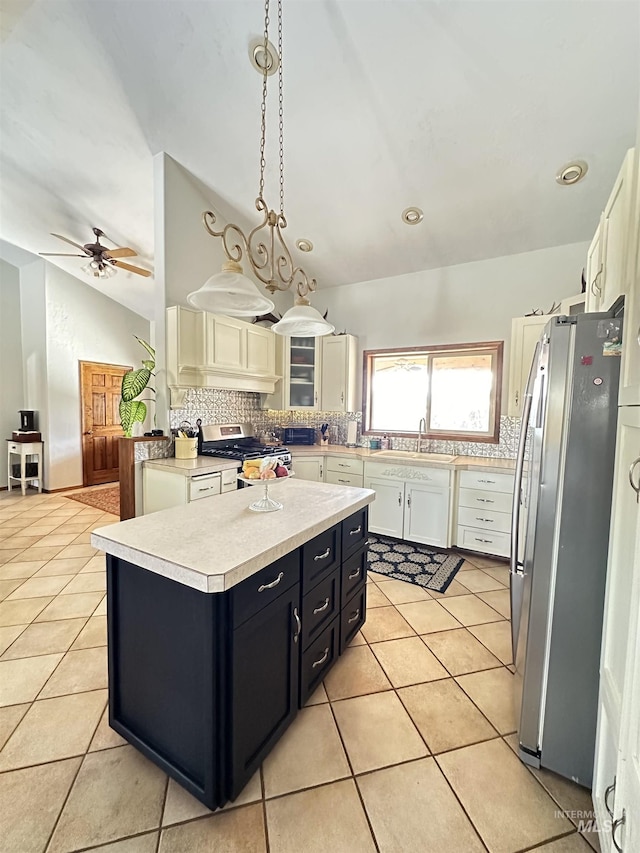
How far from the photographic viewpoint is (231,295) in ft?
6.19

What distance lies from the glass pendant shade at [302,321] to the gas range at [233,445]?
151 cm

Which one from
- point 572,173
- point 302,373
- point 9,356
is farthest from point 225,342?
point 9,356

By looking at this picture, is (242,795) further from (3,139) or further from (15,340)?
(15,340)

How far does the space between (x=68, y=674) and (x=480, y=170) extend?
13.7ft

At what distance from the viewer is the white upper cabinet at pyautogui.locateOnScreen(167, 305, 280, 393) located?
10.7 ft

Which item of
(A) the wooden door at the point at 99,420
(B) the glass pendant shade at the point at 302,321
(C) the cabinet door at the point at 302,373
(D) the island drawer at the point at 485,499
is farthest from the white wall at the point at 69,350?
(D) the island drawer at the point at 485,499

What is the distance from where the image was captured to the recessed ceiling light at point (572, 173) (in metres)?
2.40

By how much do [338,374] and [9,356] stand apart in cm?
517

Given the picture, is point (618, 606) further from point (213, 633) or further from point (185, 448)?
point (185, 448)

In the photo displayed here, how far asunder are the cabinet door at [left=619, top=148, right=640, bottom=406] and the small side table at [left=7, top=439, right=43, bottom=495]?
21.9 ft

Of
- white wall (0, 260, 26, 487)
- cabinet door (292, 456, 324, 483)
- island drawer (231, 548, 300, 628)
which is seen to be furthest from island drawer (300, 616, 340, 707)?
white wall (0, 260, 26, 487)

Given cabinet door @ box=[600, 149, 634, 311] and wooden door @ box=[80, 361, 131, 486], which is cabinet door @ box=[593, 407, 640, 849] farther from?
wooden door @ box=[80, 361, 131, 486]

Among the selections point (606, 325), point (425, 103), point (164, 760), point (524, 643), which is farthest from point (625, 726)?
point (425, 103)

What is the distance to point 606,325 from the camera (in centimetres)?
122
